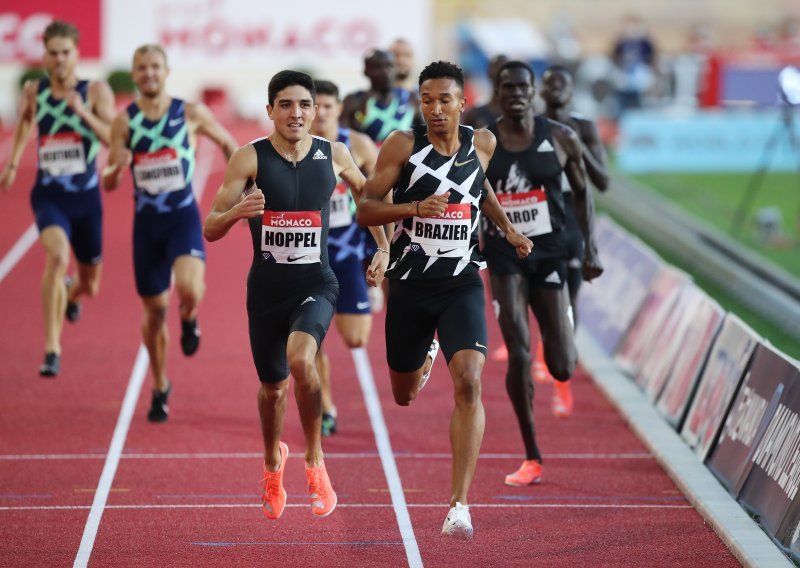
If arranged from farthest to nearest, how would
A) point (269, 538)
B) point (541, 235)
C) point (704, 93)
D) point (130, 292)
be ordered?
point (704, 93)
point (130, 292)
point (541, 235)
point (269, 538)

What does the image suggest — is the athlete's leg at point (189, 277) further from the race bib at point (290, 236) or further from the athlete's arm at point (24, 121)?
the race bib at point (290, 236)

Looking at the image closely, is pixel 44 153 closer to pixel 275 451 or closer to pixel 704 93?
pixel 275 451

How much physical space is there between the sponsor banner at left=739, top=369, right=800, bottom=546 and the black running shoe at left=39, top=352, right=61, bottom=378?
4829mm

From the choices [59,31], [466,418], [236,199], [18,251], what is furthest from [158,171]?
[18,251]

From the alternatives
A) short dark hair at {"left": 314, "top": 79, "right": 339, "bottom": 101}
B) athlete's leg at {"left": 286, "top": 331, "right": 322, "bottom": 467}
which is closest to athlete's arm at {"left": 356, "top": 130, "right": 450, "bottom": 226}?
athlete's leg at {"left": 286, "top": 331, "right": 322, "bottom": 467}

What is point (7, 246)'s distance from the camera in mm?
17000

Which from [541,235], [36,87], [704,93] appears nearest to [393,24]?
[704,93]

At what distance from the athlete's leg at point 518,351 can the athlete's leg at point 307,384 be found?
1.59 m

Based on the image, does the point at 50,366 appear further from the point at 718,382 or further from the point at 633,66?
the point at 633,66

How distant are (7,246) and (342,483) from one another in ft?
31.6

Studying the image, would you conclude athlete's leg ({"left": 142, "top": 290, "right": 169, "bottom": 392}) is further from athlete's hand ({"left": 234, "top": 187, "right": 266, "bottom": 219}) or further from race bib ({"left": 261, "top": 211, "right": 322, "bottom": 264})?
athlete's hand ({"left": 234, "top": 187, "right": 266, "bottom": 219})

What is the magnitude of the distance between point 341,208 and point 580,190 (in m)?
1.63

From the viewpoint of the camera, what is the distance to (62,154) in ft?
34.3

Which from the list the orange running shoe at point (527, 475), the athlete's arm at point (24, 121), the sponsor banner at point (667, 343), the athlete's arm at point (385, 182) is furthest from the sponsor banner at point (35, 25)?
the athlete's arm at point (385, 182)
